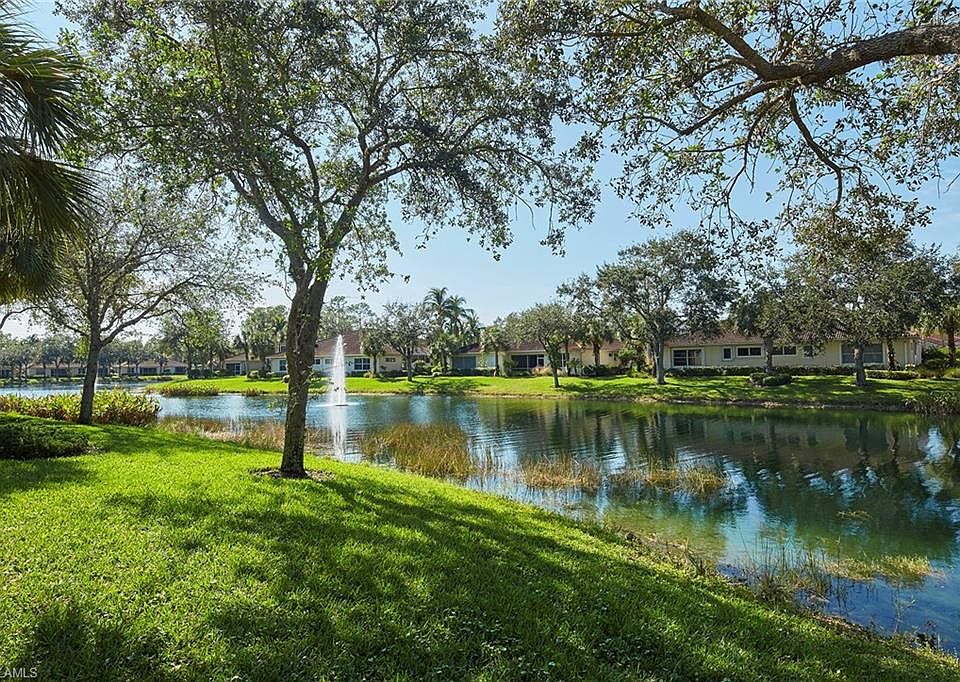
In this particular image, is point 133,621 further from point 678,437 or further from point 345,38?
point 678,437

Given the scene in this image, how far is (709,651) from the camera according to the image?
4.60 meters

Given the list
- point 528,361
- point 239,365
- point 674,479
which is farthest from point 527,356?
point 674,479

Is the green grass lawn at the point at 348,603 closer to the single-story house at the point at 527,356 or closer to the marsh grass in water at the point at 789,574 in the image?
the marsh grass in water at the point at 789,574

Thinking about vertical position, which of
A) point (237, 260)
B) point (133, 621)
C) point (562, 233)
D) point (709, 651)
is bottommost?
point (709, 651)

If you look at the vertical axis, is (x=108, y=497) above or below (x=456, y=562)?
above

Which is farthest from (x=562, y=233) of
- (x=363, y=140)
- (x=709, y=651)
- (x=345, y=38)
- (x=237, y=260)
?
(x=237, y=260)

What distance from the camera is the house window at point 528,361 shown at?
223 ft

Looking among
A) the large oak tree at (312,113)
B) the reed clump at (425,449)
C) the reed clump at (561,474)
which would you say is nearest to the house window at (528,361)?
the reed clump at (425,449)

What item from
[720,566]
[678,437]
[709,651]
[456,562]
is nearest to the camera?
[709,651]

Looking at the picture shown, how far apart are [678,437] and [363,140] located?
18.1 metres

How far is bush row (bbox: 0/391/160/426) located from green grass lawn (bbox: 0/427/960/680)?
12.1m

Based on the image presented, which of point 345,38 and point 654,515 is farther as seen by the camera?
point 654,515

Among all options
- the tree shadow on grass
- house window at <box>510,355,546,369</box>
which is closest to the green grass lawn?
the tree shadow on grass

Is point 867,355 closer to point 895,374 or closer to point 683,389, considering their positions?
point 895,374
